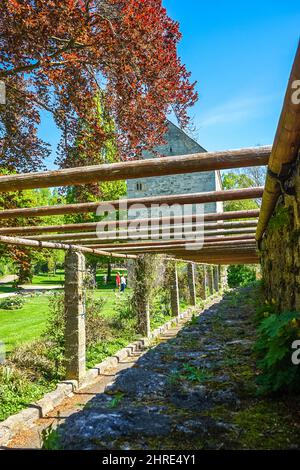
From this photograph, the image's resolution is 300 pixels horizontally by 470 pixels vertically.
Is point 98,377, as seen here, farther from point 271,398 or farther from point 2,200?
point 271,398

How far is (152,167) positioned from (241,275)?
27.0m

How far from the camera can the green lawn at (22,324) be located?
35.2ft

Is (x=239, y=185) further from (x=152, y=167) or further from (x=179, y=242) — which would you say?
(x=152, y=167)

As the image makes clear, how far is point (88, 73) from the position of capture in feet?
20.1

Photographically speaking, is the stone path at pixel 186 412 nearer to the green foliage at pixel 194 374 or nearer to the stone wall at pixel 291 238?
the green foliage at pixel 194 374

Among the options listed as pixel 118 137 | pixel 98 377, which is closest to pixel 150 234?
pixel 118 137

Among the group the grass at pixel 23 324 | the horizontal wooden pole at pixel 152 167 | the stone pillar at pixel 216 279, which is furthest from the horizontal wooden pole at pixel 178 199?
the stone pillar at pixel 216 279

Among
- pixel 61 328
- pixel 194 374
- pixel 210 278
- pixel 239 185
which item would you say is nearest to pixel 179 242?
pixel 61 328

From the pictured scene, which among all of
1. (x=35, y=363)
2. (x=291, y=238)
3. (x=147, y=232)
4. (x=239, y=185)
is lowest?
(x=35, y=363)

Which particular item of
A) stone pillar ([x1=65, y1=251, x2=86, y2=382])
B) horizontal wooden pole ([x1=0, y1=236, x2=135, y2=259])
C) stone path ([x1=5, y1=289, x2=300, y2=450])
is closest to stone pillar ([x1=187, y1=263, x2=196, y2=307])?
horizontal wooden pole ([x1=0, y1=236, x2=135, y2=259])

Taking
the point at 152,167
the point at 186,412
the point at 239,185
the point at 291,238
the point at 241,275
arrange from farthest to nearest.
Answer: the point at 239,185 < the point at 241,275 < the point at 291,238 < the point at 152,167 < the point at 186,412

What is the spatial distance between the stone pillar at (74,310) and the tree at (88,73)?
2099 millimetres

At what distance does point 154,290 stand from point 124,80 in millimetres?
7876

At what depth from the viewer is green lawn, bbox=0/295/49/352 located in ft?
35.2
